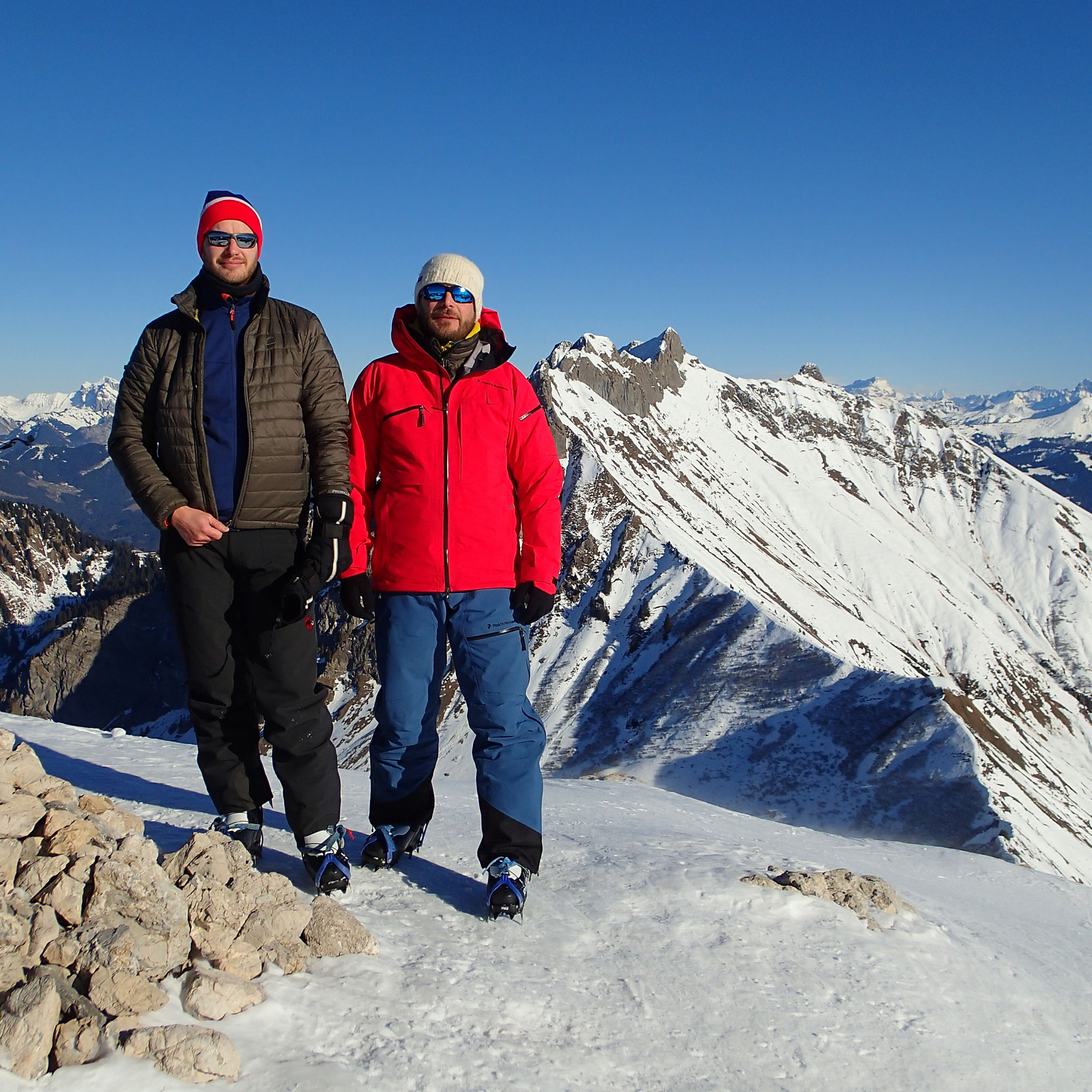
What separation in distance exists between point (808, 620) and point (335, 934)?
296ft

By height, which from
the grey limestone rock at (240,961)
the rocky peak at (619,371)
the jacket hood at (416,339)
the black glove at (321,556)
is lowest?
the grey limestone rock at (240,961)

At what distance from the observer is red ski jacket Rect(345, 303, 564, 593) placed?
222 inches

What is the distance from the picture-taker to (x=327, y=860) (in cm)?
517

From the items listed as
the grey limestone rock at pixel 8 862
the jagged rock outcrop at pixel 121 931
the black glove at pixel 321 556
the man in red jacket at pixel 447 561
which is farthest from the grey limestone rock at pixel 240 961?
the black glove at pixel 321 556

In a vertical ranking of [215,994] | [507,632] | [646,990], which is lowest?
[646,990]

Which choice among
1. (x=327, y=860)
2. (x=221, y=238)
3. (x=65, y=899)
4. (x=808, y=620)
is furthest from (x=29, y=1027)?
(x=808, y=620)

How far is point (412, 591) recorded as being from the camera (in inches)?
221

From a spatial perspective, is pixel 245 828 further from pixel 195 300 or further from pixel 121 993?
pixel 195 300

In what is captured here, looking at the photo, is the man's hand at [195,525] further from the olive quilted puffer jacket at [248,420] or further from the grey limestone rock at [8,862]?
the grey limestone rock at [8,862]

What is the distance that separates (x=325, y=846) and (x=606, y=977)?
6.89ft

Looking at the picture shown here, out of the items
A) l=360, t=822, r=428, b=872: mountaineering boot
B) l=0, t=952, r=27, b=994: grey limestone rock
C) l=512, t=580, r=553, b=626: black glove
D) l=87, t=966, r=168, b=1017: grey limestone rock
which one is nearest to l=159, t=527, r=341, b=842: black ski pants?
l=360, t=822, r=428, b=872: mountaineering boot

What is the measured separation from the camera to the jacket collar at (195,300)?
514 cm

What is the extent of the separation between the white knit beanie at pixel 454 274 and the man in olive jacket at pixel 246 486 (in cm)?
93

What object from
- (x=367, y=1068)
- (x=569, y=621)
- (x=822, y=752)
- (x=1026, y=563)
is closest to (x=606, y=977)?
(x=367, y=1068)
